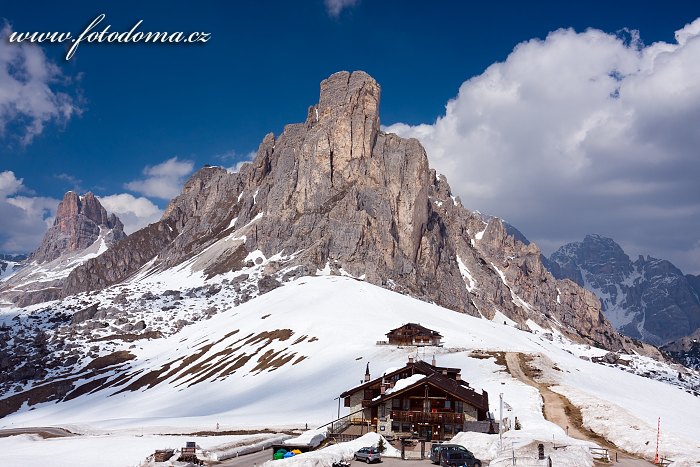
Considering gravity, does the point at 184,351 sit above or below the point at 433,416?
above

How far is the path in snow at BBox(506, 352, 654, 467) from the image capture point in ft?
161

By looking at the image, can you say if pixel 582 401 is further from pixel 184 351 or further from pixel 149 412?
pixel 184 351

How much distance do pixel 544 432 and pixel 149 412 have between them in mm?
81068

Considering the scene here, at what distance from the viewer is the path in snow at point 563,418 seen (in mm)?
49188

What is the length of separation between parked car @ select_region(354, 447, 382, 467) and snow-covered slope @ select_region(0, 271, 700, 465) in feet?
43.2

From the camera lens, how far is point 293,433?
67188 millimetres

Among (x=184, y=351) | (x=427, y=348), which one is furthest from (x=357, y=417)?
(x=184, y=351)

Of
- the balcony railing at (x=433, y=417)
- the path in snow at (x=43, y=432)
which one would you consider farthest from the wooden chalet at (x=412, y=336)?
the balcony railing at (x=433, y=417)

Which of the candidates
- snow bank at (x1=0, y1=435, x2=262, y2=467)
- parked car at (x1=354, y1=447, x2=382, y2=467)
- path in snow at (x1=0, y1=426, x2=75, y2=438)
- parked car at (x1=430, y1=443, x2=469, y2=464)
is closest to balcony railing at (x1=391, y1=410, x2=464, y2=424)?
parked car at (x1=430, y1=443, x2=469, y2=464)

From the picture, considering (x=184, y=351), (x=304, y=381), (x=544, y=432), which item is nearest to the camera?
(x=544, y=432)

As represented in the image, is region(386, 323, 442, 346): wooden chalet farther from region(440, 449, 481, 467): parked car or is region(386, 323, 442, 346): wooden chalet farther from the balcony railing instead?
region(440, 449, 481, 467): parked car

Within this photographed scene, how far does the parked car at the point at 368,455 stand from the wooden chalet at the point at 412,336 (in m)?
72.5

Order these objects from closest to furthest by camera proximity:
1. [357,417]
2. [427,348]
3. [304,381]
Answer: [357,417] < [304,381] < [427,348]

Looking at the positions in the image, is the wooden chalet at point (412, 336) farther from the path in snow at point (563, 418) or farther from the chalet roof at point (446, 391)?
the chalet roof at point (446, 391)
